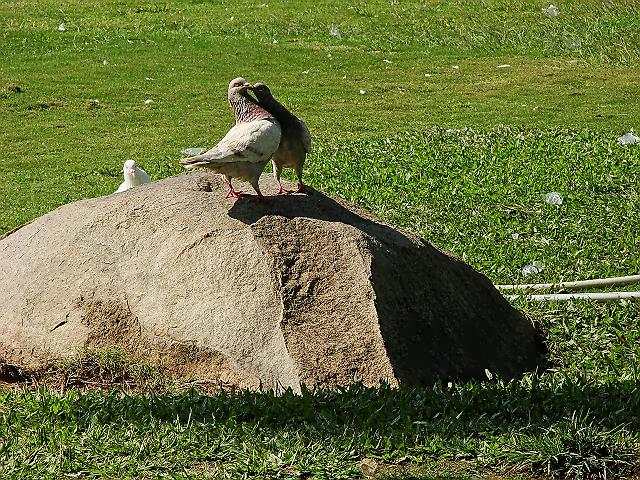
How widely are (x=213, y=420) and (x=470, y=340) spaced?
5.31 ft

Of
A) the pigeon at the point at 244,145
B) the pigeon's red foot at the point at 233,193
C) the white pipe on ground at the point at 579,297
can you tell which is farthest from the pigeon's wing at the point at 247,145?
the white pipe on ground at the point at 579,297

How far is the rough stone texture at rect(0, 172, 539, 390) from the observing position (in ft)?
A: 16.9

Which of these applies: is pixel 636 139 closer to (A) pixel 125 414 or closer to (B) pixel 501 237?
(B) pixel 501 237

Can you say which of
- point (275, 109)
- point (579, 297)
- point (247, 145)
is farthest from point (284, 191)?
point (579, 297)

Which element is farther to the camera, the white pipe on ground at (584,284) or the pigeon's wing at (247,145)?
the white pipe on ground at (584,284)

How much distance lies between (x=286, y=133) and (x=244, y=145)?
40cm

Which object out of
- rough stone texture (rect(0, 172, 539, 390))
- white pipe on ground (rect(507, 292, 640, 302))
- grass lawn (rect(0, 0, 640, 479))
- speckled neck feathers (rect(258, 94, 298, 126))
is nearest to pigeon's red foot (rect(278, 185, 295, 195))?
rough stone texture (rect(0, 172, 539, 390))

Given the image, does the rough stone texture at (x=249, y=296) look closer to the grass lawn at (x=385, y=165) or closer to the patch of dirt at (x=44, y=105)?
the grass lawn at (x=385, y=165)

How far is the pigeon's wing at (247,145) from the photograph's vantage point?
5.17 metres

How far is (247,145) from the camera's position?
5227 mm

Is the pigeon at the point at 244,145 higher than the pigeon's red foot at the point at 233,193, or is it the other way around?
the pigeon at the point at 244,145

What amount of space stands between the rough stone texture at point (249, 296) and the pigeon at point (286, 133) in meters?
0.21

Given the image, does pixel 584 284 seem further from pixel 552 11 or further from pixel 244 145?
pixel 552 11

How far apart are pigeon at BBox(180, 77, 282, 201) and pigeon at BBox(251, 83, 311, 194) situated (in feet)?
0.17
